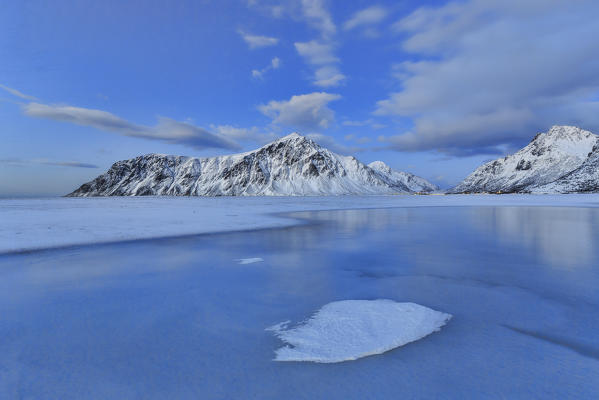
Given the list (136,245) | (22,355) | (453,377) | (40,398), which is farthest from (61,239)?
(453,377)

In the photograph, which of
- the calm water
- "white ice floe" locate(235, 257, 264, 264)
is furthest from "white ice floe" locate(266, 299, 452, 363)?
"white ice floe" locate(235, 257, 264, 264)

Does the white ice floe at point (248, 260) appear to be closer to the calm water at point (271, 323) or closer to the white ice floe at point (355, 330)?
the calm water at point (271, 323)

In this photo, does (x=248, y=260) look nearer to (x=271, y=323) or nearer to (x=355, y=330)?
(x=271, y=323)

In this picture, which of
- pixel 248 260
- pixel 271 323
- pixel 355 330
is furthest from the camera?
pixel 248 260

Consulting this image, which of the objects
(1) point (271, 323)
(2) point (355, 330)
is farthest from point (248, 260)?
(2) point (355, 330)

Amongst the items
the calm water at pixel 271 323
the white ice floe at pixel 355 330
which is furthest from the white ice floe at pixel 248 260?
the white ice floe at pixel 355 330

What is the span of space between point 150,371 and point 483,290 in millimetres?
6125

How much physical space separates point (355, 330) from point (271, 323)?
1.28 m

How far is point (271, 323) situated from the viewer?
483 cm

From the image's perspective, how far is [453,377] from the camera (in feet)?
11.0

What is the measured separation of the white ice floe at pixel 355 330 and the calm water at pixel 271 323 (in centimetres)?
19

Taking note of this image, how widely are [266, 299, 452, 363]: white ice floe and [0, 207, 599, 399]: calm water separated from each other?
19 cm

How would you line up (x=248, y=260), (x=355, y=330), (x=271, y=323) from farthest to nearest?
(x=248, y=260) → (x=271, y=323) → (x=355, y=330)

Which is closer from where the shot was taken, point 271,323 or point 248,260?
point 271,323
